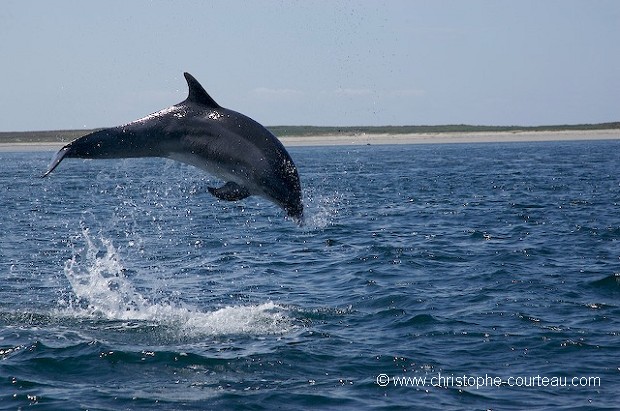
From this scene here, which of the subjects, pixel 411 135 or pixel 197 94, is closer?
pixel 197 94

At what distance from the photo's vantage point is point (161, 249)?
76.8 feet

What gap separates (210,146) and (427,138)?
16105cm

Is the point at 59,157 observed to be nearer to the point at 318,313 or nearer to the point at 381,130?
the point at 318,313

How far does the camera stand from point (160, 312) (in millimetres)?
15070

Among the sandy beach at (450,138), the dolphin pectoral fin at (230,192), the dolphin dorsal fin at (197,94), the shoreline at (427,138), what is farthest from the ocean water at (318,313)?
the sandy beach at (450,138)

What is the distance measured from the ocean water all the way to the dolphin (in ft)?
7.32

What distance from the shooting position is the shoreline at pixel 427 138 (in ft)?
513

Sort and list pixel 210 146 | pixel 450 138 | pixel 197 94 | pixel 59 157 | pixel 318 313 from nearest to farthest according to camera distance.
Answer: pixel 59 157 < pixel 210 146 < pixel 197 94 < pixel 318 313 < pixel 450 138

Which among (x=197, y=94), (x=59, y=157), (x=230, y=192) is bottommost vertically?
(x=230, y=192)

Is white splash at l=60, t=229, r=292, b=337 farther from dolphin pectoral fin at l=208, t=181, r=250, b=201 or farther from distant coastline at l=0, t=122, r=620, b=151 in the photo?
distant coastline at l=0, t=122, r=620, b=151

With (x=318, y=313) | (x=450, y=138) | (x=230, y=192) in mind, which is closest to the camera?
(x=230, y=192)

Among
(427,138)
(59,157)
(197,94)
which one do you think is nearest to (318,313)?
(197,94)

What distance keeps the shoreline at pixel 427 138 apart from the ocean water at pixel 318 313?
12758cm

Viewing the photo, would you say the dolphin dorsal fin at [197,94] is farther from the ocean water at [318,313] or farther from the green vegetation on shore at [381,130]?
the green vegetation on shore at [381,130]
